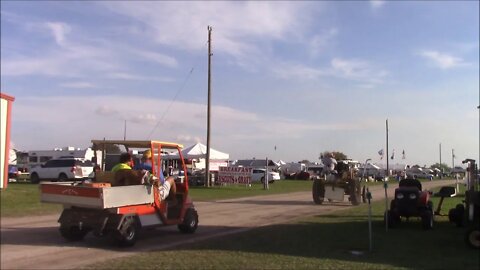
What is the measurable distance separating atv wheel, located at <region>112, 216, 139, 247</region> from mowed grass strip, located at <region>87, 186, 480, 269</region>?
85 centimetres

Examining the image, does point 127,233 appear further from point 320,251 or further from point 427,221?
point 427,221

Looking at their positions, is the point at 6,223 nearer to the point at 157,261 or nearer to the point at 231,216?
the point at 157,261

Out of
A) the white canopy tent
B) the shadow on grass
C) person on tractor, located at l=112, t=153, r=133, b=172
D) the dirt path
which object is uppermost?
the white canopy tent

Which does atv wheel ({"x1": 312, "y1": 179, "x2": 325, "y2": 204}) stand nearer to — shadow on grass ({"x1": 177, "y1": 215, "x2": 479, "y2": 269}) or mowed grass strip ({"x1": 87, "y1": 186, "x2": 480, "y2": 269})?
shadow on grass ({"x1": 177, "y1": 215, "x2": 479, "y2": 269})

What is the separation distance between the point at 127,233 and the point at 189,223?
7.96 ft

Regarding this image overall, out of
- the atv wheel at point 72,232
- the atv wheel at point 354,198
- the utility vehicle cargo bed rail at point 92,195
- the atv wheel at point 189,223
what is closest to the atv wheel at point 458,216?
the atv wheel at point 189,223

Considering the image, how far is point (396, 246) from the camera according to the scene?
35.3ft

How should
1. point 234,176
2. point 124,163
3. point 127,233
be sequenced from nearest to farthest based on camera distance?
1. point 124,163
2. point 127,233
3. point 234,176

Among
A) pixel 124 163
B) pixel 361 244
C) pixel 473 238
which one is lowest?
pixel 361 244

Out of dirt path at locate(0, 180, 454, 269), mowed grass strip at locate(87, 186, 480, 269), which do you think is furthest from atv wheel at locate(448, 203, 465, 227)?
dirt path at locate(0, 180, 454, 269)

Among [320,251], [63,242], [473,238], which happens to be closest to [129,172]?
[63,242]

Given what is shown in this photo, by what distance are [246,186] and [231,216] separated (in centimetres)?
2261

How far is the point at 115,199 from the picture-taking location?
350 inches

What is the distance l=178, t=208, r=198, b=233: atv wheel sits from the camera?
11711mm
